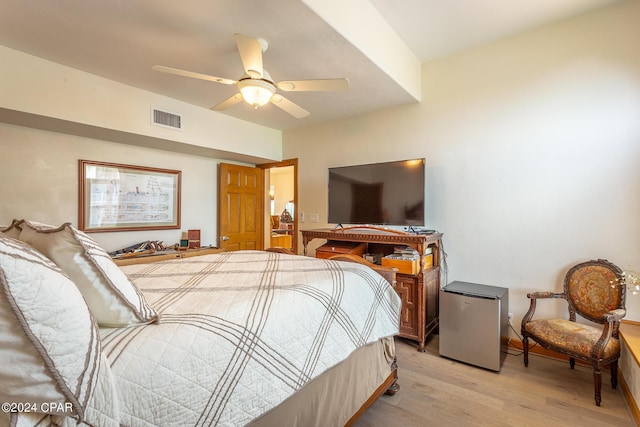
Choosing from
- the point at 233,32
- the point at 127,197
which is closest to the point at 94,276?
the point at 233,32

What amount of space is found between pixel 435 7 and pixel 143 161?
3.51 meters

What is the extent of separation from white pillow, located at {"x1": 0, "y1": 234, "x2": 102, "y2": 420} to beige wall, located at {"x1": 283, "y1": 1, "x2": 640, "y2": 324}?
10.6 ft

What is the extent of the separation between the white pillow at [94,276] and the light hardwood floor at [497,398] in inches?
63.3

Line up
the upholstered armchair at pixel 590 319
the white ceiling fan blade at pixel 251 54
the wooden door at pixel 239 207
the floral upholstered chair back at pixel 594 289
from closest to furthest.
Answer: the white ceiling fan blade at pixel 251 54 < the upholstered armchair at pixel 590 319 < the floral upholstered chair back at pixel 594 289 < the wooden door at pixel 239 207

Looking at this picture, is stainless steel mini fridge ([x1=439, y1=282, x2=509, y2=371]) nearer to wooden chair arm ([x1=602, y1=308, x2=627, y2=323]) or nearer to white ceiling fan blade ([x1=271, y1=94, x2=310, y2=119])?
wooden chair arm ([x1=602, y1=308, x2=627, y2=323])

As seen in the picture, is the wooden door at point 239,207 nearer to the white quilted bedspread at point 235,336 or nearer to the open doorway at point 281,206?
the open doorway at point 281,206

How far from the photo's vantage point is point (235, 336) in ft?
3.61

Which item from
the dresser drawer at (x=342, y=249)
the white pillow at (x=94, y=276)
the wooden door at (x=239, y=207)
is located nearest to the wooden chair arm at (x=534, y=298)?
the dresser drawer at (x=342, y=249)

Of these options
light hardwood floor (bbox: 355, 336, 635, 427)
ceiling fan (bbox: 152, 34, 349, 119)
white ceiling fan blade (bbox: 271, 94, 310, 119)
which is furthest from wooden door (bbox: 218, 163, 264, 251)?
light hardwood floor (bbox: 355, 336, 635, 427)

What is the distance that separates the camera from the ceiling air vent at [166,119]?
131 inches

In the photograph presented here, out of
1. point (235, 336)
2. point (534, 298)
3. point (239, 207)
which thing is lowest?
point (534, 298)

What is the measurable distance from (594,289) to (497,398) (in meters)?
1.20

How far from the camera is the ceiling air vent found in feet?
10.9

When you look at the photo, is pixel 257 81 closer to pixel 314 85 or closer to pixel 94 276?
pixel 314 85
